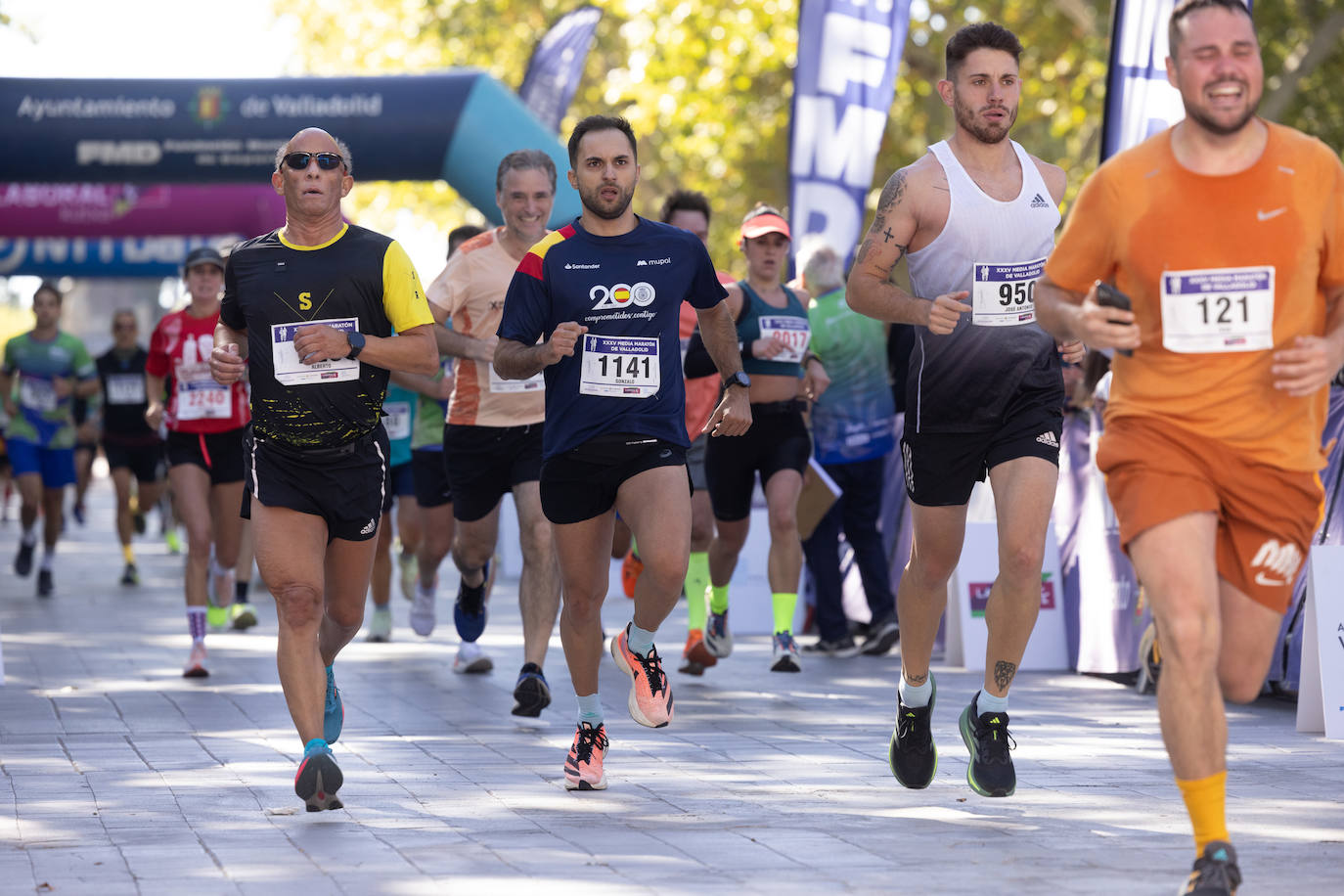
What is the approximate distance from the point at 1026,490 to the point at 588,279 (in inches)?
63.3

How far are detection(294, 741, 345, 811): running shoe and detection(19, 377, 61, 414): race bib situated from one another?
424 inches

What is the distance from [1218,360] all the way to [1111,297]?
304 mm

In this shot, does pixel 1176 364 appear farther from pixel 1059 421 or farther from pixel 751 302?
pixel 751 302

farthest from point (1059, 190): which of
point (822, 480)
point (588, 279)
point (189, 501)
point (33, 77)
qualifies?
point (33, 77)

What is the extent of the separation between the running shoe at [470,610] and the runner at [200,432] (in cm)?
137

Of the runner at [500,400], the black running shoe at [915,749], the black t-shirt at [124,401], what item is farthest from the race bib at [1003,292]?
the black t-shirt at [124,401]

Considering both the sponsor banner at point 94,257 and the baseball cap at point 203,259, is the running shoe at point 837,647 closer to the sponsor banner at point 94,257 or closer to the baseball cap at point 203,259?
the baseball cap at point 203,259

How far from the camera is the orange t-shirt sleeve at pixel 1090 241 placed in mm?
4785

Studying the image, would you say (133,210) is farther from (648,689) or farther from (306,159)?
(648,689)

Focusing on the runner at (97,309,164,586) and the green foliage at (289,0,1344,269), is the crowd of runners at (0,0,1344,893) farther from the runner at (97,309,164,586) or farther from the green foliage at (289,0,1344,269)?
the green foliage at (289,0,1344,269)

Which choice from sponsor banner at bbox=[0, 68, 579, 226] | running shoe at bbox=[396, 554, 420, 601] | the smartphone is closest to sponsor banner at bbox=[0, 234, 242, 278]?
sponsor banner at bbox=[0, 68, 579, 226]

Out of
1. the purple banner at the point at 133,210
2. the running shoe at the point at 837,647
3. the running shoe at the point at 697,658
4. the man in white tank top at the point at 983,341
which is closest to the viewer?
the man in white tank top at the point at 983,341

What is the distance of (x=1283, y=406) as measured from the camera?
4715mm

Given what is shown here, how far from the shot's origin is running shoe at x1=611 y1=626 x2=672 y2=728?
6609mm
